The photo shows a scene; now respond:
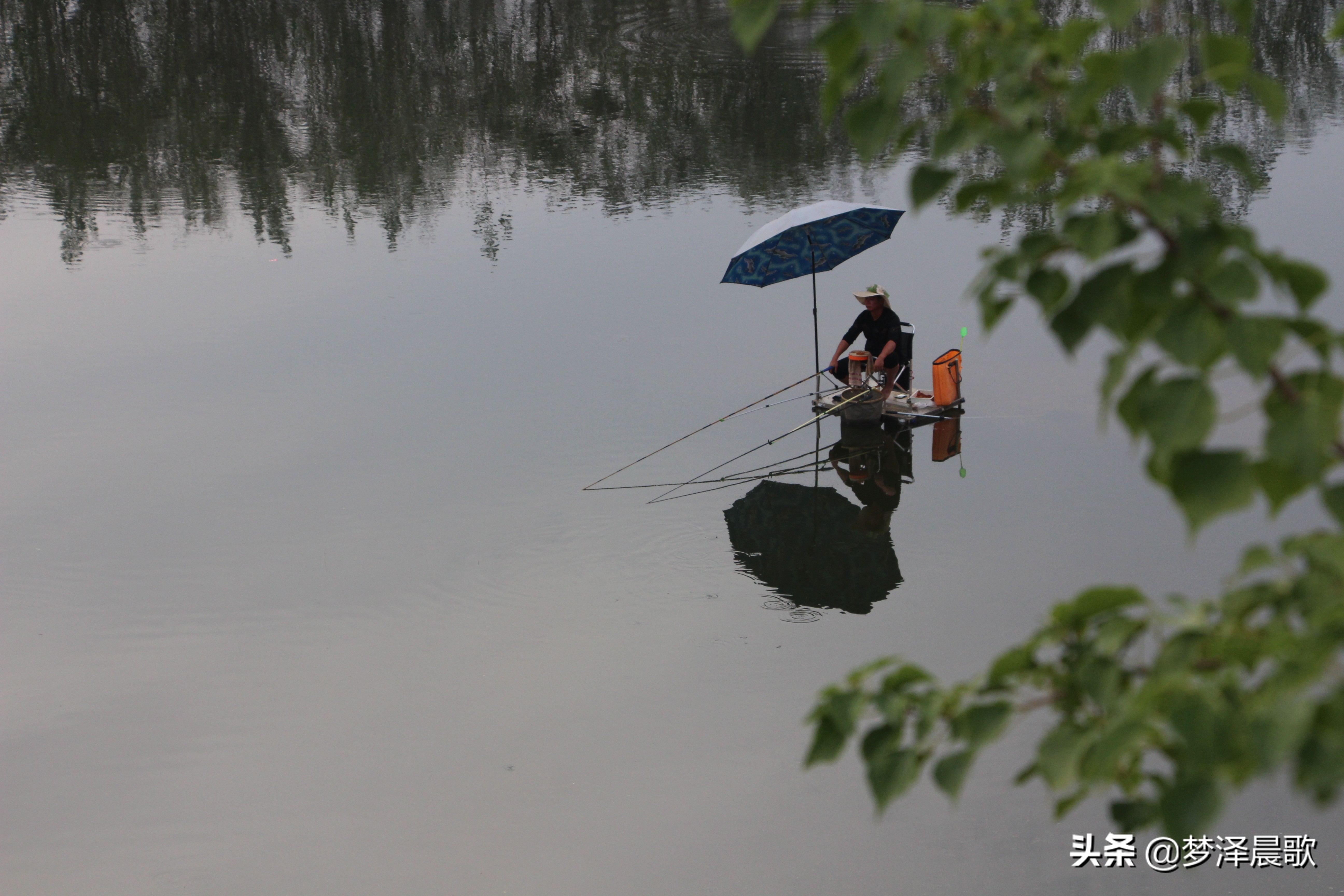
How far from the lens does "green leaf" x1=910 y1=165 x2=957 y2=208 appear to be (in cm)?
151

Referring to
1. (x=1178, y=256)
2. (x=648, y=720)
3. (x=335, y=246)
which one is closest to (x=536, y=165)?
(x=335, y=246)

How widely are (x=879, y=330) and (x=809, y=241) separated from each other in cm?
88

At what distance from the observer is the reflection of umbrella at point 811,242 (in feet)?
30.2

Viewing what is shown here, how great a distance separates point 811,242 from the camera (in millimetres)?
9641

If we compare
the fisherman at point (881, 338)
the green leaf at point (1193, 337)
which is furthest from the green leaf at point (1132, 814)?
the fisherman at point (881, 338)

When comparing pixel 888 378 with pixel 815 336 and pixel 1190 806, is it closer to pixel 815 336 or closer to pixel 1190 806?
pixel 815 336

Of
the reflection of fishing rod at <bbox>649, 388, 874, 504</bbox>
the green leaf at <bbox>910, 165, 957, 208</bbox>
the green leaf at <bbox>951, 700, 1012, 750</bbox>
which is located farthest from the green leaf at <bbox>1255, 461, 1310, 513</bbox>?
the reflection of fishing rod at <bbox>649, 388, 874, 504</bbox>

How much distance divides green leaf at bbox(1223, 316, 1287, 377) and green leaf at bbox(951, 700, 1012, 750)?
45 centimetres

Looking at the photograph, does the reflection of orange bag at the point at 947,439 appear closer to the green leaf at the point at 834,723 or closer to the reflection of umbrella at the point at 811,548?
the reflection of umbrella at the point at 811,548

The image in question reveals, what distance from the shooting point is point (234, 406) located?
9977 millimetres

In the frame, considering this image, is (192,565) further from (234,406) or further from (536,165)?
(536,165)

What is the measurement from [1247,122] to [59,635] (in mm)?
14573

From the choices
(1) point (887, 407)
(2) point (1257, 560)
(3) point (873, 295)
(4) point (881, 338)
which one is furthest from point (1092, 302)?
(1) point (887, 407)

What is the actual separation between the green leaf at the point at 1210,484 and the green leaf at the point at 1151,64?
15.6 inches
